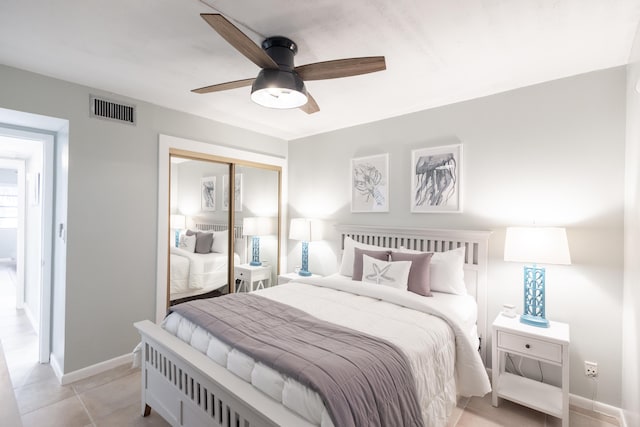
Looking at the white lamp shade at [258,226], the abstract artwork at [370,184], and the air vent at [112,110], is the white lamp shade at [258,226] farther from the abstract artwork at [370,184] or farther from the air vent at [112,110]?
the air vent at [112,110]

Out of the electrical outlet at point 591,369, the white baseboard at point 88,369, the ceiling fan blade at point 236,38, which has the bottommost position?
the white baseboard at point 88,369

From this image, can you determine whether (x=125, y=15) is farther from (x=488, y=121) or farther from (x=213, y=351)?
(x=488, y=121)

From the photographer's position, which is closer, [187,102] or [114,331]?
[114,331]

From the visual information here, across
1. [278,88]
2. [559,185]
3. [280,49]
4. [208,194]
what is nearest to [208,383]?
[278,88]

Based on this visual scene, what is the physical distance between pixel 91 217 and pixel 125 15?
5.88ft

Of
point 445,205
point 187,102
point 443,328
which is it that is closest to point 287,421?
point 443,328

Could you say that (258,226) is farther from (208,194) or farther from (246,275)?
(208,194)

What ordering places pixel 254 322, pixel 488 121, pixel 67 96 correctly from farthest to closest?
pixel 488 121 < pixel 67 96 < pixel 254 322

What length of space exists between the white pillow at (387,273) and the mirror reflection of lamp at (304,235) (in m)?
1.23

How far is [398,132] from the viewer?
3471mm

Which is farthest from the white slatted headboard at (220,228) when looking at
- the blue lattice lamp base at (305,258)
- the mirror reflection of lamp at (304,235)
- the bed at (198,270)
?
the blue lattice lamp base at (305,258)

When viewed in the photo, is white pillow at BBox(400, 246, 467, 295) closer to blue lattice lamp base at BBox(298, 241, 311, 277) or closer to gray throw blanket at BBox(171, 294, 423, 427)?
gray throw blanket at BBox(171, 294, 423, 427)

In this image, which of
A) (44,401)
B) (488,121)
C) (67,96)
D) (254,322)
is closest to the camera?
(254,322)

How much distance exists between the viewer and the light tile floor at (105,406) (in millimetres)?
2150
